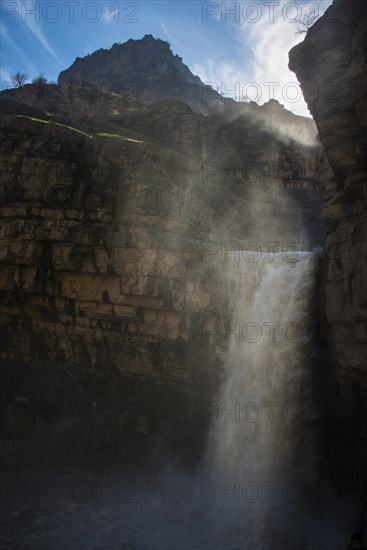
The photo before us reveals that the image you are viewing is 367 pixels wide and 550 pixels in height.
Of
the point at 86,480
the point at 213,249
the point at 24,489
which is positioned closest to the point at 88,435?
the point at 86,480

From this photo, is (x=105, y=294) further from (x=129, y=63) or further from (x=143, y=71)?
(x=129, y=63)

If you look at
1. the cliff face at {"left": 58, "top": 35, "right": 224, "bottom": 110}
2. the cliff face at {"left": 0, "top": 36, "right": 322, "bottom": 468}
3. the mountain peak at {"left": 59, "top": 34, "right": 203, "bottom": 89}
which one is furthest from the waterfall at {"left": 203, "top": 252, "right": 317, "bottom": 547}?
the mountain peak at {"left": 59, "top": 34, "right": 203, "bottom": 89}

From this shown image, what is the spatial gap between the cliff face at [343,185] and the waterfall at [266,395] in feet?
4.11

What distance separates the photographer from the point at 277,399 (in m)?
15.6

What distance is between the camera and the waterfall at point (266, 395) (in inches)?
586

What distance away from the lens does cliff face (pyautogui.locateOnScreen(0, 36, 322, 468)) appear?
1811 cm

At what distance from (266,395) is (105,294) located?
923 centimetres

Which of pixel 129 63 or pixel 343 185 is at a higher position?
pixel 129 63

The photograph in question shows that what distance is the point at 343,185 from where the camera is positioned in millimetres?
13594

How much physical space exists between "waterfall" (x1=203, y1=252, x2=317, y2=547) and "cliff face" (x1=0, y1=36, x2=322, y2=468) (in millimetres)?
944

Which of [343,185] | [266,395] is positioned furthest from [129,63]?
[266,395]

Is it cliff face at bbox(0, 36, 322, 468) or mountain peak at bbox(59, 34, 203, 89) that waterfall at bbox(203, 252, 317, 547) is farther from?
mountain peak at bbox(59, 34, 203, 89)

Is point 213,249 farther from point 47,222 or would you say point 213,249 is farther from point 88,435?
point 88,435

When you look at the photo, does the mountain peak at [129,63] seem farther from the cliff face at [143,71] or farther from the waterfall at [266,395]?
the waterfall at [266,395]
